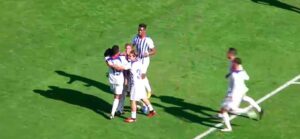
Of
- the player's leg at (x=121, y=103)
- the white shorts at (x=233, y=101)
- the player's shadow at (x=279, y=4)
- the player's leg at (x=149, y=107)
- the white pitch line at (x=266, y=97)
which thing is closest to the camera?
the white shorts at (x=233, y=101)

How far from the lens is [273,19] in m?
27.5

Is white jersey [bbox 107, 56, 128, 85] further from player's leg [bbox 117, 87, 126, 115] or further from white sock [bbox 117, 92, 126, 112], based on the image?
white sock [bbox 117, 92, 126, 112]

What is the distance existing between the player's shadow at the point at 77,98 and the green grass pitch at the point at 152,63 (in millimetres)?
30

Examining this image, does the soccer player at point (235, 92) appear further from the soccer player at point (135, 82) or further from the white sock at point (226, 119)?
the soccer player at point (135, 82)

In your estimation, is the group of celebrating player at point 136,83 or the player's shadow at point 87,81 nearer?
the group of celebrating player at point 136,83

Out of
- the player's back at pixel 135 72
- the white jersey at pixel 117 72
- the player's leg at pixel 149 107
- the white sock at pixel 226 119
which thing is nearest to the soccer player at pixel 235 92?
the white sock at pixel 226 119

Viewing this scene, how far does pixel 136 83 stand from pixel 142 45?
5.37ft

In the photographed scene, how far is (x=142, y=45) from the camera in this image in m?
22.0

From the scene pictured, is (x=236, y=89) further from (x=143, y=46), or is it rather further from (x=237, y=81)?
(x=143, y=46)

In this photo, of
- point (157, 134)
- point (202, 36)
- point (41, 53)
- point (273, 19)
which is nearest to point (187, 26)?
point (202, 36)

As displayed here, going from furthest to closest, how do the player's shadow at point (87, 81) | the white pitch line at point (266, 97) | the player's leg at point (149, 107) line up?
the player's shadow at point (87, 81), the player's leg at point (149, 107), the white pitch line at point (266, 97)

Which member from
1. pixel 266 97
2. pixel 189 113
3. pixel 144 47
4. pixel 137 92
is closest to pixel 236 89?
pixel 189 113

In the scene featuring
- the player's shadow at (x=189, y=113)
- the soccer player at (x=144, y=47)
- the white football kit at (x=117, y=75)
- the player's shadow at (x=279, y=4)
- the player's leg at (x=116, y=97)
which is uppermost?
the player's shadow at (x=279, y=4)

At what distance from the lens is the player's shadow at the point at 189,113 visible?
70.0 feet
